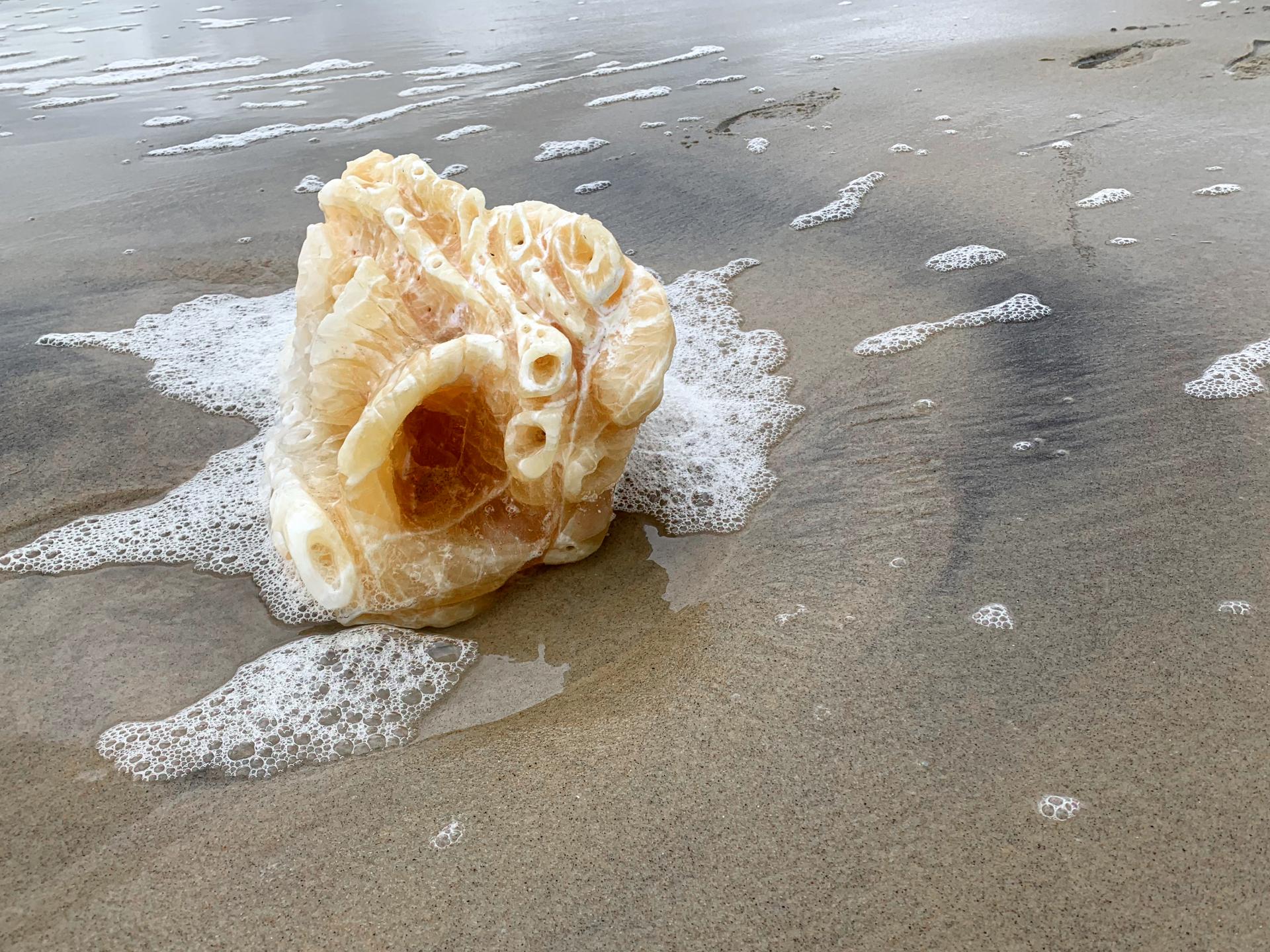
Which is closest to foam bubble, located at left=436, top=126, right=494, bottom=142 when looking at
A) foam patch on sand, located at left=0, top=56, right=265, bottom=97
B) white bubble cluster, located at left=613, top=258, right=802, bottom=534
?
white bubble cluster, located at left=613, top=258, right=802, bottom=534

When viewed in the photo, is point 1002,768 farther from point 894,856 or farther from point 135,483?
point 135,483

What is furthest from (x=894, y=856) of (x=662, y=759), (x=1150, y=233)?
(x=1150, y=233)

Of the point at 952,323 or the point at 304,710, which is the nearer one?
the point at 304,710

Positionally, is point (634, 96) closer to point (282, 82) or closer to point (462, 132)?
point (462, 132)

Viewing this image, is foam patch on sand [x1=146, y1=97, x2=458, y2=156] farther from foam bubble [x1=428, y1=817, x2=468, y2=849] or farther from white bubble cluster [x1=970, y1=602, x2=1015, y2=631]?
white bubble cluster [x1=970, y1=602, x2=1015, y2=631]

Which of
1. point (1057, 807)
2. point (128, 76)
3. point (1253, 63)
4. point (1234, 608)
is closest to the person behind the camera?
point (1057, 807)

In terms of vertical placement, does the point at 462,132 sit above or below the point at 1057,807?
above

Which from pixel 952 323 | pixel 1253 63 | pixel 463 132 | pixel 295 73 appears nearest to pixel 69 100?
pixel 295 73

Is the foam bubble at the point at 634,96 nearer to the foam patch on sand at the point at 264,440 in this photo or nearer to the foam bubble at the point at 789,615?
the foam patch on sand at the point at 264,440
